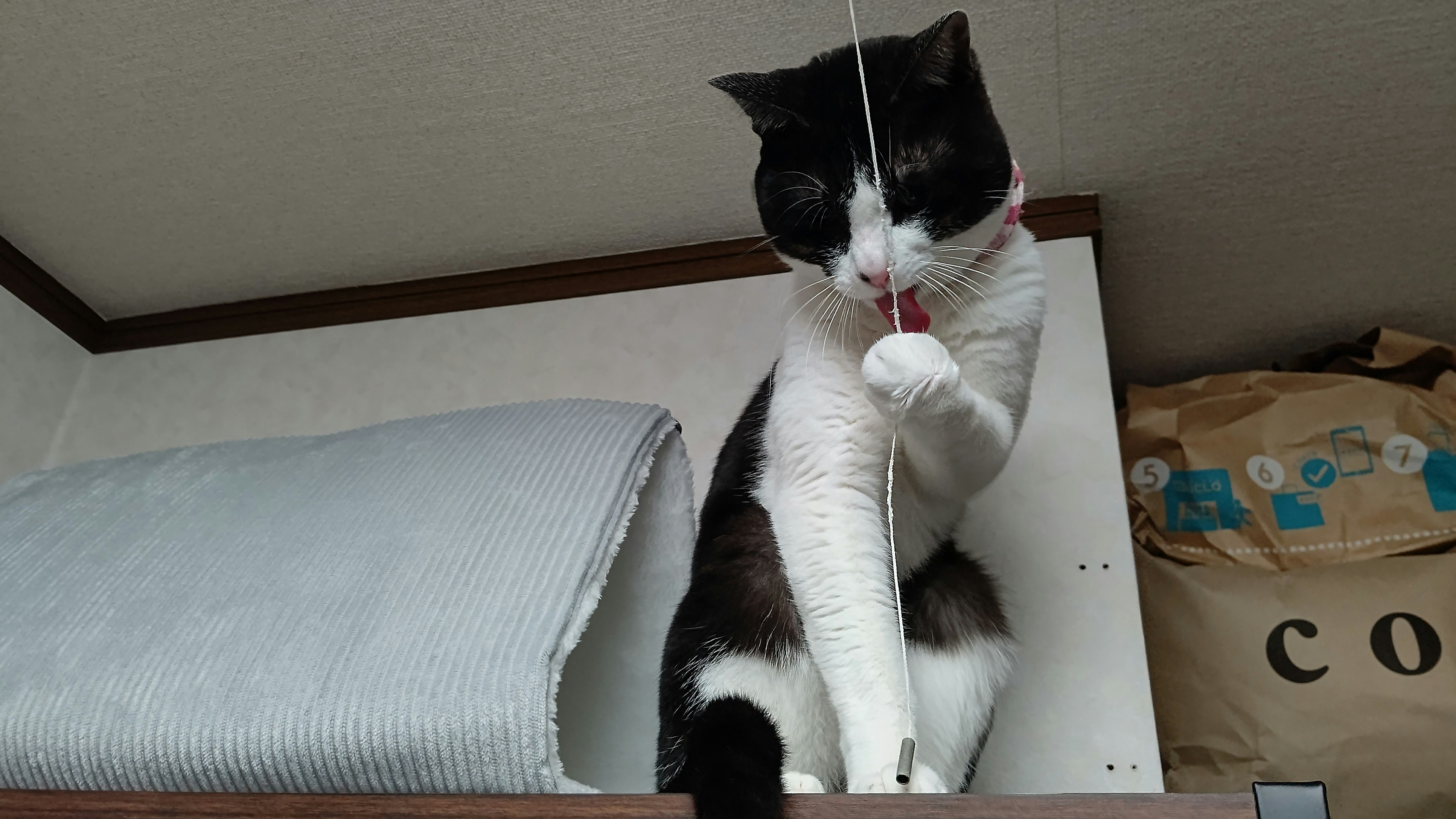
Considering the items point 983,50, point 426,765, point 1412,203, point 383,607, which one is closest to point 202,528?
point 383,607

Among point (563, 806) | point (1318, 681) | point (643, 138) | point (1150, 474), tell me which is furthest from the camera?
point (1150, 474)

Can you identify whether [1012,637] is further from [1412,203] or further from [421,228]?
[421,228]

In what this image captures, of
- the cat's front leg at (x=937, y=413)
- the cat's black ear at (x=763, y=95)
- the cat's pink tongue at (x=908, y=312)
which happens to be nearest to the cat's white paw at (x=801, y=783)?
the cat's front leg at (x=937, y=413)

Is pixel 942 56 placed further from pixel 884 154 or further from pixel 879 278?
pixel 879 278

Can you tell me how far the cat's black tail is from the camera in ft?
1.91

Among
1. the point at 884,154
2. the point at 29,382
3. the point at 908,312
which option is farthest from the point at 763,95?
the point at 29,382

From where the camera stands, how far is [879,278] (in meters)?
0.69

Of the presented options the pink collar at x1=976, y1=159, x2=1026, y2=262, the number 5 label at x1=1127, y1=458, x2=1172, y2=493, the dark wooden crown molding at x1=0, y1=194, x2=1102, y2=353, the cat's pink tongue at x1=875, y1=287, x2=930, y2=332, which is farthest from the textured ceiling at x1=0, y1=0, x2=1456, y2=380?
the cat's pink tongue at x1=875, y1=287, x2=930, y2=332

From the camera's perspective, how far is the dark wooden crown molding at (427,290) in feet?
4.76

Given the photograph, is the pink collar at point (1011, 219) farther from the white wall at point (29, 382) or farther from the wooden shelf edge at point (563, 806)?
the white wall at point (29, 382)

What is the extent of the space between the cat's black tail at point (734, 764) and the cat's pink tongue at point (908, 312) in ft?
1.09

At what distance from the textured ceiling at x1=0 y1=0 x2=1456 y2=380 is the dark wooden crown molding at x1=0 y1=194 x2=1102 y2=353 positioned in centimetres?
3

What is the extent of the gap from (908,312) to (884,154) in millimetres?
127

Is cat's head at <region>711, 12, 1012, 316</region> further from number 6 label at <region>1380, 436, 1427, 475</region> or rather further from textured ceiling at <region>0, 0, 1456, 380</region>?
number 6 label at <region>1380, 436, 1427, 475</region>
